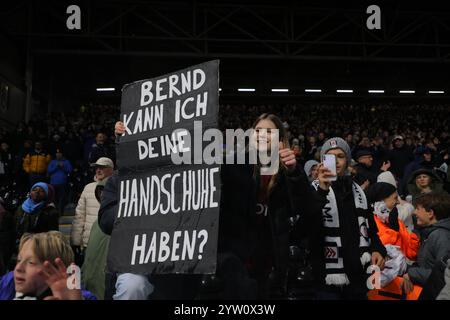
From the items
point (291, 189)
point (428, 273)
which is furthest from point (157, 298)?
point (428, 273)

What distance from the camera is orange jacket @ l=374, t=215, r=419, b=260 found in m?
3.68

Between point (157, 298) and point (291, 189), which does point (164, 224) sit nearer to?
point (157, 298)

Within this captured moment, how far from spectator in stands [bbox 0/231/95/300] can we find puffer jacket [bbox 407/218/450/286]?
2222 mm

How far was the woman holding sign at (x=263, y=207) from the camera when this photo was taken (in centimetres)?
246

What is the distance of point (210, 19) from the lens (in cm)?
1847

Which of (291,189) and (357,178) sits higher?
(357,178)

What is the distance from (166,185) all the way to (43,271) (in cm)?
75

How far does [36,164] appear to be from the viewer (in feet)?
31.1

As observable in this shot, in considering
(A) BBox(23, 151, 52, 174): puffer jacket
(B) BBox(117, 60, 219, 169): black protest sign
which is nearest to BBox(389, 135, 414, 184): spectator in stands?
(A) BBox(23, 151, 52, 174): puffer jacket

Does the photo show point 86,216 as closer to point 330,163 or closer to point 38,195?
point 38,195

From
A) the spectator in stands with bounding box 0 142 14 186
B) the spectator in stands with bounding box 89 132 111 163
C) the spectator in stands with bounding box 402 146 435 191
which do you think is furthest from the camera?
the spectator in stands with bounding box 0 142 14 186

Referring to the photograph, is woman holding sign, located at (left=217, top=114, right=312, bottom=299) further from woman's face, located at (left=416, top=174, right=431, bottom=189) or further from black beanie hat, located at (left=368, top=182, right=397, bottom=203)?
woman's face, located at (left=416, top=174, right=431, bottom=189)

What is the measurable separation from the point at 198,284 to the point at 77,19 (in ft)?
47.6

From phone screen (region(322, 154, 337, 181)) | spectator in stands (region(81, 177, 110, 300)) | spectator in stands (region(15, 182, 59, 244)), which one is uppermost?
phone screen (region(322, 154, 337, 181))
